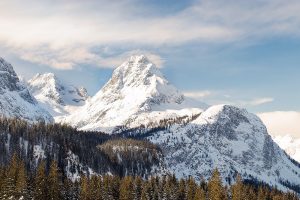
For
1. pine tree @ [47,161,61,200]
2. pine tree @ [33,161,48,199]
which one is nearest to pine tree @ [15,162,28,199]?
pine tree @ [33,161,48,199]

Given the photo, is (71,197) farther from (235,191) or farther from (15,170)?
(235,191)

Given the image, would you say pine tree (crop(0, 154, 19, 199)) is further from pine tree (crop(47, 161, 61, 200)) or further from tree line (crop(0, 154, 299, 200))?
pine tree (crop(47, 161, 61, 200))

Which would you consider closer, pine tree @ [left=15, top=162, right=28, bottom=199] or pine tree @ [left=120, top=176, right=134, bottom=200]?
pine tree @ [left=15, top=162, right=28, bottom=199]

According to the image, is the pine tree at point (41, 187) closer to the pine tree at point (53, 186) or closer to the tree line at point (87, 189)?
the tree line at point (87, 189)

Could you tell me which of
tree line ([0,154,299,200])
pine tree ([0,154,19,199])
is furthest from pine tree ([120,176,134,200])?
pine tree ([0,154,19,199])

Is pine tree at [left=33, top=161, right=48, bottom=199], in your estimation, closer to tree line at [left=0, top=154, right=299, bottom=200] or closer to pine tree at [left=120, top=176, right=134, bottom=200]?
tree line at [left=0, top=154, right=299, bottom=200]

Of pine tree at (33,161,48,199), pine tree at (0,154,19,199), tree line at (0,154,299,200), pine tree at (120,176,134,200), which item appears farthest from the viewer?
pine tree at (120,176,134,200)

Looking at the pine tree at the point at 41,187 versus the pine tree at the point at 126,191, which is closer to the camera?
the pine tree at the point at 41,187

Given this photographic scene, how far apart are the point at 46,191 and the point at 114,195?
42.8 m

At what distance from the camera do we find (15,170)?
152 metres

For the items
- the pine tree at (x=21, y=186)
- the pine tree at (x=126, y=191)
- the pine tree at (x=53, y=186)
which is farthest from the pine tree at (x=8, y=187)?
the pine tree at (x=126, y=191)

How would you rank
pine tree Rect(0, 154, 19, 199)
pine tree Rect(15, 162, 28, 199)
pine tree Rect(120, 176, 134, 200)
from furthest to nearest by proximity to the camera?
pine tree Rect(120, 176, 134, 200), pine tree Rect(15, 162, 28, 199), pine tree Rect(0, 154, 19, 199)

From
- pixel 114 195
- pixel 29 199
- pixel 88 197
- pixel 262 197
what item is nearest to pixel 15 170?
pixel 29 199

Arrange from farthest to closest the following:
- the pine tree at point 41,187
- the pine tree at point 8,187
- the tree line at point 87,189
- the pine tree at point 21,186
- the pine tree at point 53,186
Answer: the pine tree at point 53,186 → the pine tree at point 41,187 → the tree line at point 87,189 → the pine tree at point 21,186 → the pine tree at point 8,187
